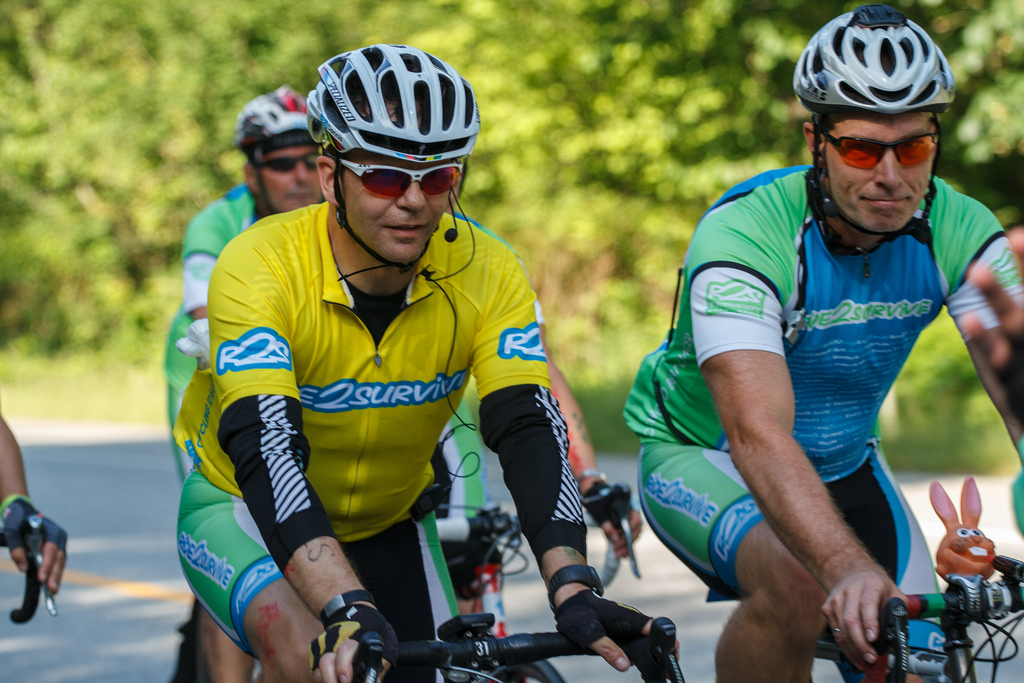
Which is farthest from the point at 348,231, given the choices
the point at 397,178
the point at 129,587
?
the point at 129,587

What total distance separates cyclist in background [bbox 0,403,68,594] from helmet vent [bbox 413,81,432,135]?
1.71 m

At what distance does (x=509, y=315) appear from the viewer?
10.6ft

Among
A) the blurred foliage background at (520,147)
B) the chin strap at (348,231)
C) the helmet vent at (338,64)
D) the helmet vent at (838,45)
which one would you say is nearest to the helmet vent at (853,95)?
the helmet vent at (838,45)

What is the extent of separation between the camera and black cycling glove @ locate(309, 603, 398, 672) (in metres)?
2.25

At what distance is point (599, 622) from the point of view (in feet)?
8.18

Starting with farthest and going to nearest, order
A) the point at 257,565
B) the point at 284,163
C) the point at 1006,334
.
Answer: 1. the point at 284,163
2. the point at 257,565
3. the point at 1006,334

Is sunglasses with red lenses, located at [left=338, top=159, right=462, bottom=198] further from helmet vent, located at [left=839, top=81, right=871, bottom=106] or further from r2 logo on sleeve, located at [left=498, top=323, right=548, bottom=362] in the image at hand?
helmet vent, located at [left=839, top=81, right=871, bottom=106]

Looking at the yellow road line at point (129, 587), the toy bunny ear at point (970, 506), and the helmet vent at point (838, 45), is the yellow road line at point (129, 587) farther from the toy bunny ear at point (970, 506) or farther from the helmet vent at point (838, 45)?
the toy bunny ear at point (970, 506)

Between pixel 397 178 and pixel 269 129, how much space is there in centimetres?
248

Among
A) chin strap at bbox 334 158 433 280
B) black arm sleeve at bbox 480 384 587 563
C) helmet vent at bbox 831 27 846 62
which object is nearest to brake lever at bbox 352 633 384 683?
black arm sleeve at bbox 480 384 587 563

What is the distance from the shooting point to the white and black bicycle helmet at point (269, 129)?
5.24 metres

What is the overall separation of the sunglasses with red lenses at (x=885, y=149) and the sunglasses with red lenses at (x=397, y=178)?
1.09 metres

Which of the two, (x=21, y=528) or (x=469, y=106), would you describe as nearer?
(x=469, y=106)

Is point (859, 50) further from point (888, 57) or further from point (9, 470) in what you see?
point (9, 470)
